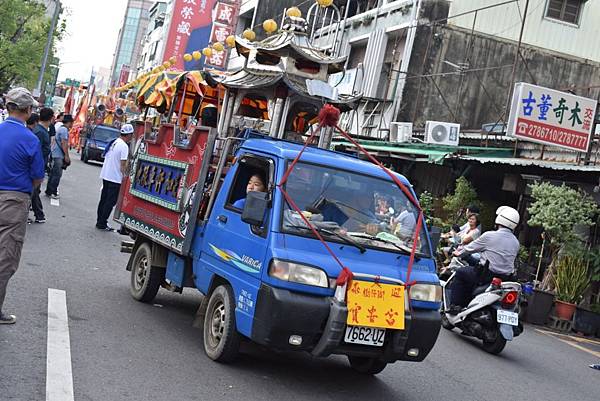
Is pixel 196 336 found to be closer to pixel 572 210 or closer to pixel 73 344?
pixel 73 344

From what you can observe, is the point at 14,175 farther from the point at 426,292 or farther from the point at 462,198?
the point at 462,198

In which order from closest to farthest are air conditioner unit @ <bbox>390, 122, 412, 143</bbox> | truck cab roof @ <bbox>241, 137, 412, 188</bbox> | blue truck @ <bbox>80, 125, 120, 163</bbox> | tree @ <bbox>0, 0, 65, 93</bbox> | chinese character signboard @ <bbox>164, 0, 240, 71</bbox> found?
1. truck cab roof @ <bbox>241, 137, 412, 188</bbox>
2. air conditioner unit @ <bbox>390, 122, 412, 143</bbox>
3. blue truck @ <bbox>80, 125, 120, 163</bbox>
4. tree @ <bbox>0, 0, 65, 93</bbox>
5. chinese character signboard @ <bbox>164, 0, 240, 71</bbox>

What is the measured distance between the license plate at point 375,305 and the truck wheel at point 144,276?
3349mm

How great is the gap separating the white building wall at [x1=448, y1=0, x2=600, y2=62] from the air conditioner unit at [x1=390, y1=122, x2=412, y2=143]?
494 centimetres

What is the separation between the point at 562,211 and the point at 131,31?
14513 cm

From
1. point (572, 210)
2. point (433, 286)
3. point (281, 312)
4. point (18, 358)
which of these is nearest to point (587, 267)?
point (572, 210)

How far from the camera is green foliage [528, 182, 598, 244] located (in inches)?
584

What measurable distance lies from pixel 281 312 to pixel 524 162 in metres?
11.8

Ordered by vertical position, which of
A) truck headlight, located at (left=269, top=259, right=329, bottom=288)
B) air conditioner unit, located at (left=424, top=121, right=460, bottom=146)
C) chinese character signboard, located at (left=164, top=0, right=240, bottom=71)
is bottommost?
truck headlight, located at (left=269, top=259, right=329, bottom=288)

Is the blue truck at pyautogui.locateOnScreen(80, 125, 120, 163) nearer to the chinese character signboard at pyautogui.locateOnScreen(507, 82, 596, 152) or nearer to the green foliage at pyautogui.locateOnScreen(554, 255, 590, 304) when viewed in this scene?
the chinese character signboard at pyautogui.locateOnScreen(507, 82, 596, 152)

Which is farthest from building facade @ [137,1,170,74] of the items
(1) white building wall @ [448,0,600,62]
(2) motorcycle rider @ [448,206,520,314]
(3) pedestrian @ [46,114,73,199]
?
(2) motorcycle rider @ [448,206,520,314]

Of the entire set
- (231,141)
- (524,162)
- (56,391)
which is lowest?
(56,391)

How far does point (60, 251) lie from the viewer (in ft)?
37.8

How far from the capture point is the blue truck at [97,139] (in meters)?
36.4
